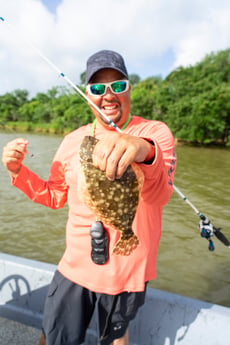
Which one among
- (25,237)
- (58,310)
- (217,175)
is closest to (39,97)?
(217,175)

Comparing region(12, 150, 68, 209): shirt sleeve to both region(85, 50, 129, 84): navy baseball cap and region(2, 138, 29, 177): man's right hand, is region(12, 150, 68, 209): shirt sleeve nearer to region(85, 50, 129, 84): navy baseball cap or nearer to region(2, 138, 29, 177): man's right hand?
region(2, 138, 29, 177): man's right hand

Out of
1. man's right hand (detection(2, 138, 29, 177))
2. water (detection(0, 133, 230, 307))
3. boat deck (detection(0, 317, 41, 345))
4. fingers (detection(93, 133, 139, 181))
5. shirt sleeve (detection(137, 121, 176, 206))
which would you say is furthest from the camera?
water (detection(0, 133, 230, 307))

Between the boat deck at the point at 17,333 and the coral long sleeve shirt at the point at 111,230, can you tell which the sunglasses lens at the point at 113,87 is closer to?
the coral long sleeve shirt at the point at 111,230

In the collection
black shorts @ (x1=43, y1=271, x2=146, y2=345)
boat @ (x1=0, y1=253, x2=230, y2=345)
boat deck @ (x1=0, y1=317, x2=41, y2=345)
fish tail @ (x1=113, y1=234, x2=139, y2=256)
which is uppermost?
fish tail @ (x1=113, y1=234, x2=139, y2=256)

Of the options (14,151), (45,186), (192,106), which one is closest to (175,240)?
(45,186)

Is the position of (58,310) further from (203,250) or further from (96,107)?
(203,250)

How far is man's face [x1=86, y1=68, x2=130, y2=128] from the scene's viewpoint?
7.48 feet

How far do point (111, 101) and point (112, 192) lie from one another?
33.1 inches

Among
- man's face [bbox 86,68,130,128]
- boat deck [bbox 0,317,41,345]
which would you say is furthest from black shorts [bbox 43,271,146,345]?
man's face [bbox 86,68,130,128]

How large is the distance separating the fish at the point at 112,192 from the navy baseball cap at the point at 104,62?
0.70m

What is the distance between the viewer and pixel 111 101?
2.28 m

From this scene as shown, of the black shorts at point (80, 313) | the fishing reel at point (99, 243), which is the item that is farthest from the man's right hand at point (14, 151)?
the black shorts at point (80, 313)

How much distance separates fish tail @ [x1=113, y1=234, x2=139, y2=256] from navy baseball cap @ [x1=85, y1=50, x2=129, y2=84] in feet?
4.44

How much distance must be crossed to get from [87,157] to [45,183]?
84 centimetres
